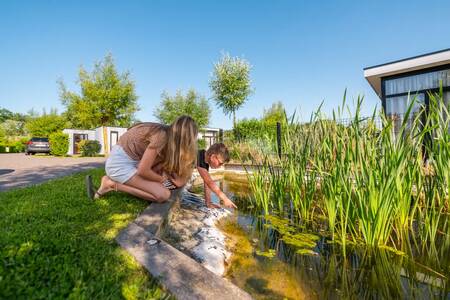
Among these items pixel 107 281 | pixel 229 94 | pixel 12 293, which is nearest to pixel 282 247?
pixel 107 281

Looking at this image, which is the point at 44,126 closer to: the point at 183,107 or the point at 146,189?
the point at 183,107

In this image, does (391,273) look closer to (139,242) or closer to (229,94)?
(139,242)

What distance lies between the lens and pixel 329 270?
5.38 feet

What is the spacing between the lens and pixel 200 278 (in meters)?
1.15

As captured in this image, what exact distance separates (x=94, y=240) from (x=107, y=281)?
1.67ft

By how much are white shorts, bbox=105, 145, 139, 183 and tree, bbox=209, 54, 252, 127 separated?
13.4m

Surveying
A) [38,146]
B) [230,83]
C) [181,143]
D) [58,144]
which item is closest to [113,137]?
[58,144]

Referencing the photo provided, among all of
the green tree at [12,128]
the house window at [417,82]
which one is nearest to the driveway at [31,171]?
the house window at [417,82]

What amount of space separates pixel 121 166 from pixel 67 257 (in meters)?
1.26

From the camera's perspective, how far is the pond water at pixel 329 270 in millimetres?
1379

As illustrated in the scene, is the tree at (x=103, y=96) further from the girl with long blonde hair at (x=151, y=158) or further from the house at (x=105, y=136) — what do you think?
the girl with long blonde hair at (x=151, y=158)

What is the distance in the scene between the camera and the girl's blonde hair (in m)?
2.19

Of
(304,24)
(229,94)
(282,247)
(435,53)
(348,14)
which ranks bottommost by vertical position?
(282,247)

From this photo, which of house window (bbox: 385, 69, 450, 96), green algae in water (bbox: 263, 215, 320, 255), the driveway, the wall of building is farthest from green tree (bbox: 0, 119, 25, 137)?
green algae in water (bbox: 263, 215, 320, 255)
